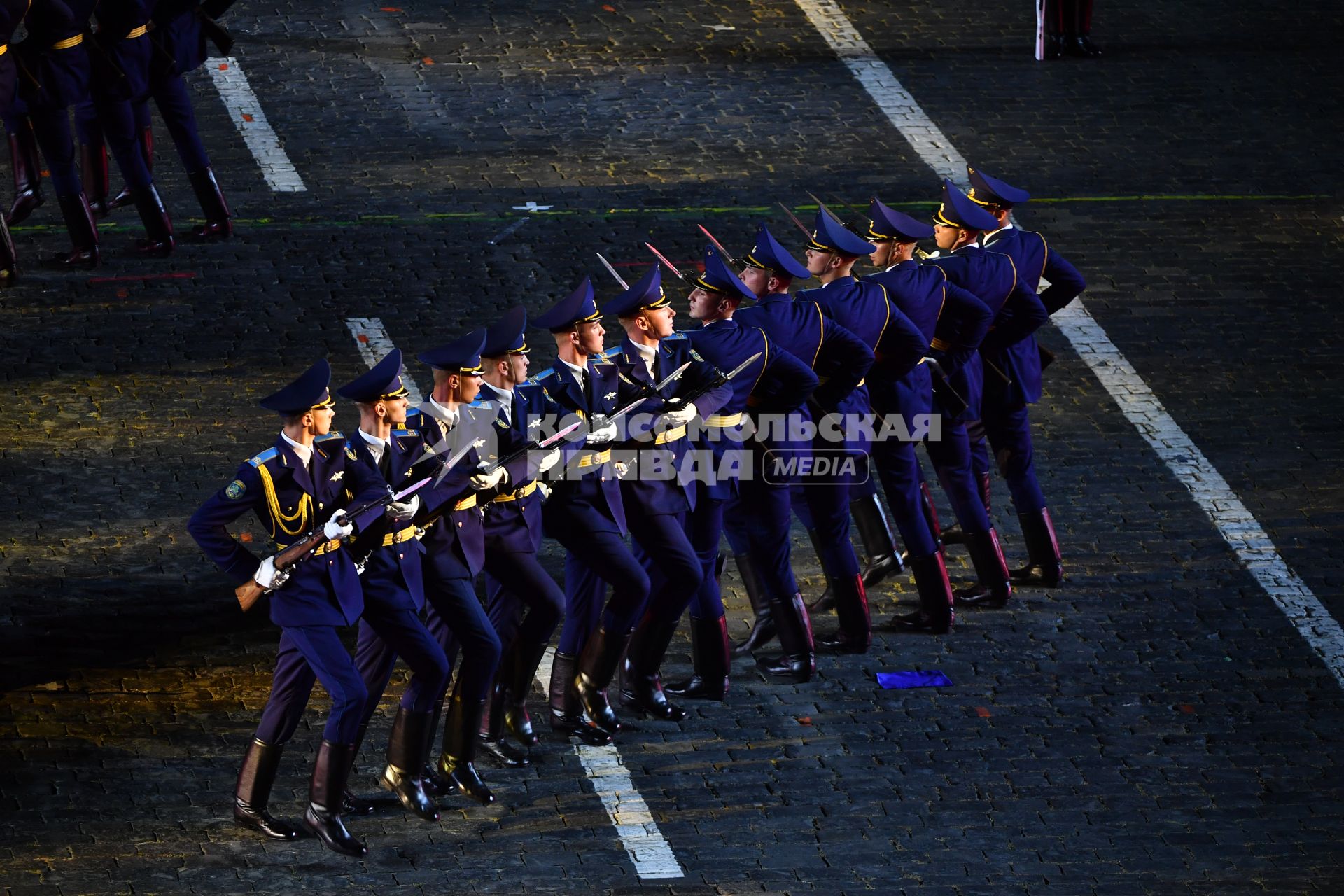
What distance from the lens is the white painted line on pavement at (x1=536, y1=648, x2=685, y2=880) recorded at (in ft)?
38.2

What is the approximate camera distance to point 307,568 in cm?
1133

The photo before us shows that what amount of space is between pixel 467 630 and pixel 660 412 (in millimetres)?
1849

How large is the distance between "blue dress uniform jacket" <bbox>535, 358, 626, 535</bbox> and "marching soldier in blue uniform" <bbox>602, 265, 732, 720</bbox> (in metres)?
0.11

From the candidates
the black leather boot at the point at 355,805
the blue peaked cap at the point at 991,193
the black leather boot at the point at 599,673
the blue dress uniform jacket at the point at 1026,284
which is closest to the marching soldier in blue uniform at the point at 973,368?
the blue dress uniform jacket at the point at 1026,284

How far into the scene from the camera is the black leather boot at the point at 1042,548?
49.4ft

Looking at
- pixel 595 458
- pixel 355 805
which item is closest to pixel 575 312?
pixel 595 458

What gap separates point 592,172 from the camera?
20.5 metres

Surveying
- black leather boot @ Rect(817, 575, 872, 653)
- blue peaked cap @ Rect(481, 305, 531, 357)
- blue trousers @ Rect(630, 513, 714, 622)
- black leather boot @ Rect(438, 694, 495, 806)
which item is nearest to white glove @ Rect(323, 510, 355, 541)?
black leather boot @ Rect(438, 694, 495, 806)

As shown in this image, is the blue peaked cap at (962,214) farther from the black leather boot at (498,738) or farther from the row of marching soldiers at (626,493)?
the black leather boot at (498,738)

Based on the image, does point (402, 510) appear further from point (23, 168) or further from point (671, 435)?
point (23, 168)

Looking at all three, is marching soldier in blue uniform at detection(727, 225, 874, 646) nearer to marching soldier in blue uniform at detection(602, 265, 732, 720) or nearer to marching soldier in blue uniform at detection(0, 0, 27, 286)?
marching soldier in blue uniform at detection(602, 265, 732, 720)

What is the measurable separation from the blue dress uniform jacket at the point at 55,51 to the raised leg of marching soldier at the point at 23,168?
0.92 meters

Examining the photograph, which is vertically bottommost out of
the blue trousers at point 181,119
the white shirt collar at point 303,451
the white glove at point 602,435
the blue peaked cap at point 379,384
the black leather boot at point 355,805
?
the black leather boot at point 355,805

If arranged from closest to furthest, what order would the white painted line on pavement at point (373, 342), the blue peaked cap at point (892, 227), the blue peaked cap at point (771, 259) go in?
the blue peaked cap at point (771, 259) → the blue peaked cap at point (892, 227) → the white painted line on pavement at point (373, 342)
